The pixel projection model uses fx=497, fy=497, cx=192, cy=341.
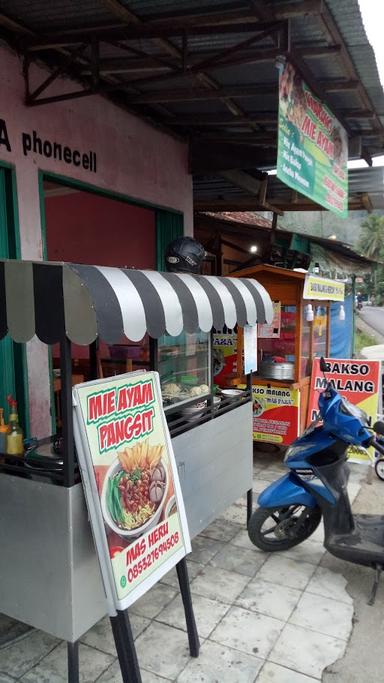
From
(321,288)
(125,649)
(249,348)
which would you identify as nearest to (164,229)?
(321,288)

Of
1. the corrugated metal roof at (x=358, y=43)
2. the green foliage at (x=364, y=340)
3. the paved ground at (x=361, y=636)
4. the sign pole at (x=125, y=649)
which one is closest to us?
the sign pole at (x=125, y=649)

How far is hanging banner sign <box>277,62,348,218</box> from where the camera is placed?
12.0 ft

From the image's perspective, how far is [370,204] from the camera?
8.28 metres

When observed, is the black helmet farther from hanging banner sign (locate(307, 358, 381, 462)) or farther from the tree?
the tree

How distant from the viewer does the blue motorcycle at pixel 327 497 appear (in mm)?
3369

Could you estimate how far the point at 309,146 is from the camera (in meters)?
4.26

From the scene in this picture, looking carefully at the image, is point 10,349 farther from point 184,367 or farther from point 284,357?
point 284,357

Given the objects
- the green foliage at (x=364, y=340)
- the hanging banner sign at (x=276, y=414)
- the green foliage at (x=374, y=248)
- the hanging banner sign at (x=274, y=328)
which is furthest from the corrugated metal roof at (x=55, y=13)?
the green foliage at (x=374, y=248)

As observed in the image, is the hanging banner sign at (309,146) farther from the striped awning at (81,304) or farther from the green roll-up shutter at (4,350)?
the green roll-up shutter at (4,350)

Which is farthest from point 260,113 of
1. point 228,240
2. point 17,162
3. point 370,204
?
point 228,240

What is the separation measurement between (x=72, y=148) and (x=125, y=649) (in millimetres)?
3948

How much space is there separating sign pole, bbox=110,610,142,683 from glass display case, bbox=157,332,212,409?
1.37m

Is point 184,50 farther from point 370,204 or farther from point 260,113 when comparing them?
point 370,204

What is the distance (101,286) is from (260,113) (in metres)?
3.98
